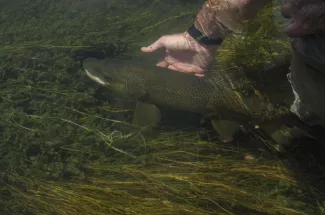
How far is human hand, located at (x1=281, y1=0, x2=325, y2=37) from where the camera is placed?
73.0 inches

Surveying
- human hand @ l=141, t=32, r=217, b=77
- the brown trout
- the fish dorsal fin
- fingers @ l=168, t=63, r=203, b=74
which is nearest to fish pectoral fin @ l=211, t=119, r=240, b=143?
the brown trout

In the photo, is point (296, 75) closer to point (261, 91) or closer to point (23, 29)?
point (261, 91)

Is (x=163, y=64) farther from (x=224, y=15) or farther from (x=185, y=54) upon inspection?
(x=224, y=15)

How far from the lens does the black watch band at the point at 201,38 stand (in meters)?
4.69

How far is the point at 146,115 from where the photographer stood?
4.82 m

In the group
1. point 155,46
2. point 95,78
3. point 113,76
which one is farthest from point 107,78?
point 155,46

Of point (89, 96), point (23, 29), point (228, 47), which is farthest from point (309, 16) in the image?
point (23, 29)

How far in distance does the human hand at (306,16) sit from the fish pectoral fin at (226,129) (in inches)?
80.5

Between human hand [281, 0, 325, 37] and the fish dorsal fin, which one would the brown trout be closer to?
the fish dorsal fin

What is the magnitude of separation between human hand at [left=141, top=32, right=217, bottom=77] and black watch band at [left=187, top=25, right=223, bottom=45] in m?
0.07

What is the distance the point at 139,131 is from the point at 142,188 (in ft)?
3.26

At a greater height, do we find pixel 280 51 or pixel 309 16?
pixel 309 16

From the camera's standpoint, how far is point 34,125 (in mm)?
4699

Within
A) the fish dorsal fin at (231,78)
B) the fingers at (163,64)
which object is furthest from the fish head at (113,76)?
the fish dorsal fin at (231,78)
